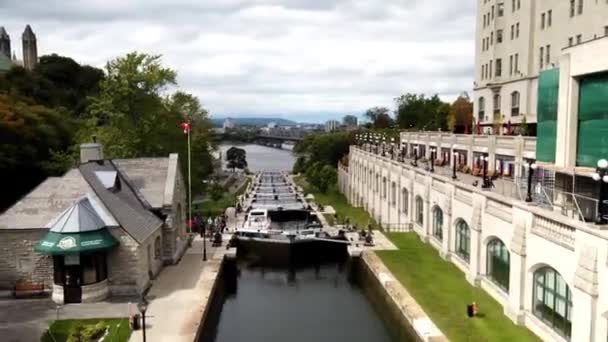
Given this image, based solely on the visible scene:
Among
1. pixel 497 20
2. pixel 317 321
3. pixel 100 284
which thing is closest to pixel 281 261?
pixel 317 321

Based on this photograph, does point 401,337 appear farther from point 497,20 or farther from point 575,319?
point 497,20

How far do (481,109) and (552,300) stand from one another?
40576 mm

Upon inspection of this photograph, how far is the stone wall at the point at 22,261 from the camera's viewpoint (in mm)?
28547

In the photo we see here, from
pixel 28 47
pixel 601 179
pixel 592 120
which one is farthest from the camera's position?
pixel 28 47

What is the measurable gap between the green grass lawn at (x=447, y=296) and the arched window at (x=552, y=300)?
1151 millimetres

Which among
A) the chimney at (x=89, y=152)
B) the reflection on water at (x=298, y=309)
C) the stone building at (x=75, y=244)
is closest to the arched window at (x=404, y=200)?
the reflection on water at (x=298, y=309)

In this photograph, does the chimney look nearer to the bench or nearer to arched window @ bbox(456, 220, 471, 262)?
the bench

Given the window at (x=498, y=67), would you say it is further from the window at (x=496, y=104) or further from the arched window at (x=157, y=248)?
the arched window at (x=157, y=248)

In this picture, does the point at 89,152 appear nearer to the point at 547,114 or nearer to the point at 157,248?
the point at 157,248

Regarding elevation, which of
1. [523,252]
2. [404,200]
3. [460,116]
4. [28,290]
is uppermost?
[460,116]

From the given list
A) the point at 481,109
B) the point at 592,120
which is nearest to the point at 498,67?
the point at 481,109

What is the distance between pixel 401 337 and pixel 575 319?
344 inches

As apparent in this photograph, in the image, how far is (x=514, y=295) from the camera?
2392cm

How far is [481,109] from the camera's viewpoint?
58938 mm
